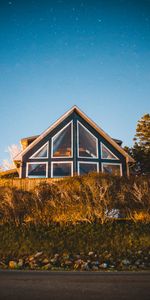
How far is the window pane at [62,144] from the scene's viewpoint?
1791 cm

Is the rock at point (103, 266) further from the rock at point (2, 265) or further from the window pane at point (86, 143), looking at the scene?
the window pane at point (86, 143)

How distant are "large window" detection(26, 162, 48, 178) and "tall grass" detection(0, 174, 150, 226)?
27.0 feet

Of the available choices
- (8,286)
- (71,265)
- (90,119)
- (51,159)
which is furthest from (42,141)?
(8,286)

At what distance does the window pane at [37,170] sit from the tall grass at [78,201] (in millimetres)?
8282

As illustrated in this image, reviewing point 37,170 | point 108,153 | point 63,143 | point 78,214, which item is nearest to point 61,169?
point 37,170

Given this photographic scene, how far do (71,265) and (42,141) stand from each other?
12578mm


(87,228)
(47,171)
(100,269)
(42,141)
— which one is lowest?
(100,269)

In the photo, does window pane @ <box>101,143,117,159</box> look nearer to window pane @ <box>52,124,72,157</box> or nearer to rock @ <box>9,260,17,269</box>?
window pane @ <box>52,124,72,157</box>

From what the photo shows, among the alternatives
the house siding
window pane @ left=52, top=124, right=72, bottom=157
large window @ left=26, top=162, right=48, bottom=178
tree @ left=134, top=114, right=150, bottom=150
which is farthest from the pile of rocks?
tree @ left=134, top=114, right=150, bottom=150

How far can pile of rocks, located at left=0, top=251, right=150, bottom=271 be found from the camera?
561cm

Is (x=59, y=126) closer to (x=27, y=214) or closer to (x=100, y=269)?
(x=27, y=214)

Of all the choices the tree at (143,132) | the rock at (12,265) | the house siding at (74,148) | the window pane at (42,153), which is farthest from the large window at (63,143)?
the tree at (143,132)

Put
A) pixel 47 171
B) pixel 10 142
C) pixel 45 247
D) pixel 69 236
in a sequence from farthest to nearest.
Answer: pixel 10 142
pixel 47 171
pixel 69 236
pixel 45 247

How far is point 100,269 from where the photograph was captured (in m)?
5.55
